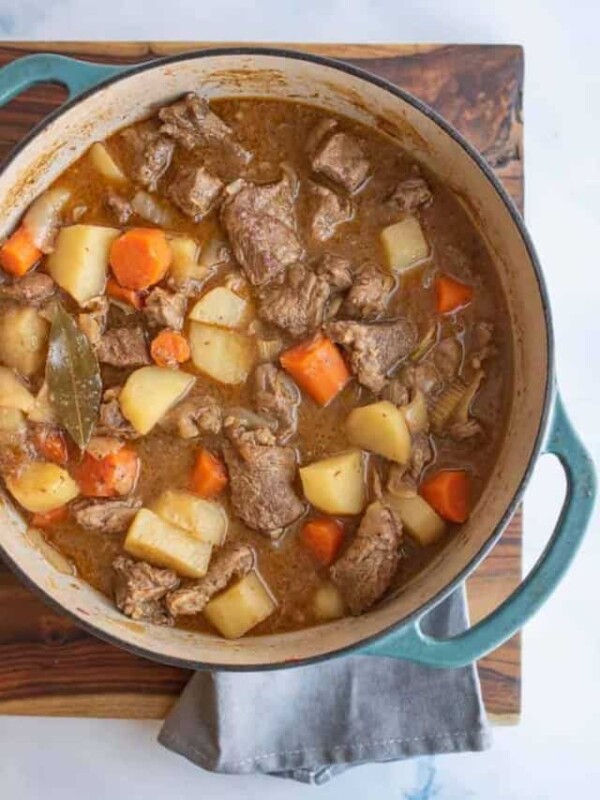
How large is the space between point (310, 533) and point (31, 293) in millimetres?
997

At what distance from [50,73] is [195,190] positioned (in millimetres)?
476

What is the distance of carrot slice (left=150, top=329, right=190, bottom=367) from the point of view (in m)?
3.06

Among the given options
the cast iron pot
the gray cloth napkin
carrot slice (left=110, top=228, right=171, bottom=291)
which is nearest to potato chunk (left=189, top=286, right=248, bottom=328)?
carrot slice (left=110, top=228, right=171, bottom=291)

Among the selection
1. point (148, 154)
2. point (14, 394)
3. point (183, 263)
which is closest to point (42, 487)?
point (14, 394)

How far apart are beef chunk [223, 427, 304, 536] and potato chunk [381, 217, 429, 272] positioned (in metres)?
0.58

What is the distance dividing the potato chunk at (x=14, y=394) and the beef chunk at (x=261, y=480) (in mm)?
547

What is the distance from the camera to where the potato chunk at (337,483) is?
305cm

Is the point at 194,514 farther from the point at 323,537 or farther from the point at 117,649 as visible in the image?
the point at 117,649

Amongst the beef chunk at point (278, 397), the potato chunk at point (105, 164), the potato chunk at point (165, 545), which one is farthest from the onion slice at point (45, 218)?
the potato chunk at point (165, 545)

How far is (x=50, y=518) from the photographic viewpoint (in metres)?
3.13

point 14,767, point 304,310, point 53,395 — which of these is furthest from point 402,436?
point 14,767

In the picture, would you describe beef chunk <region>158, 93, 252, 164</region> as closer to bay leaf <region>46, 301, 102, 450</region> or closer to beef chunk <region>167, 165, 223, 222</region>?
beef chunk <region>167, 165, 223, 222</region>

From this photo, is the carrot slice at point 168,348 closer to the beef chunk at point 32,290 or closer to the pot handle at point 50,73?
the beef chunk at point 32,290

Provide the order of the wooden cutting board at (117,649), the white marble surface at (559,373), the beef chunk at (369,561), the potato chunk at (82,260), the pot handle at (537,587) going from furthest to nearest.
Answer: the white marble surface at (559,373) < the wooden cutting board at (117,649) < the potato chunk at (82,260) < the beef chunk at (369,561) < the pot handle at (537,587)
